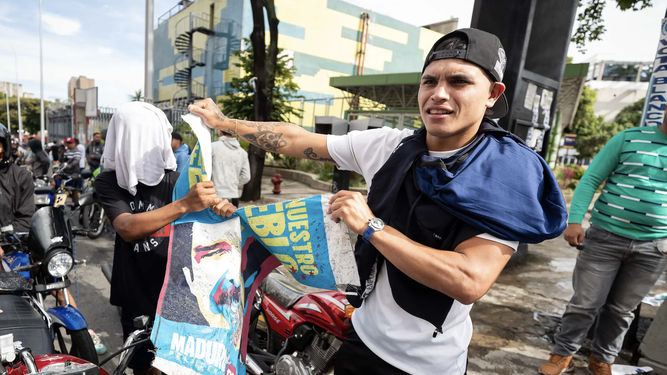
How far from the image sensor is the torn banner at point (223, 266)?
1.50 meters

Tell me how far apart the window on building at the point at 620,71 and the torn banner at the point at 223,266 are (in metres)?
87.3

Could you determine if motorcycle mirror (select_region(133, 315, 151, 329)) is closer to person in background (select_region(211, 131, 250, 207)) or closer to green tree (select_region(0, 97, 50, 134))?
person in background (select_region(211, 131, 250, 207))

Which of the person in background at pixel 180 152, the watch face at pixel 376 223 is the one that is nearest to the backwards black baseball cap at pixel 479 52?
the watch face at pixel 376 223

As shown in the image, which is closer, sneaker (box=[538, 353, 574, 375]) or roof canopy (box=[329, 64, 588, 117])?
sneaker (box=[538, 353, 574, 375])

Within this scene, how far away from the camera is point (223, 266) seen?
5.32 ft

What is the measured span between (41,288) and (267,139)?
5.79 feet

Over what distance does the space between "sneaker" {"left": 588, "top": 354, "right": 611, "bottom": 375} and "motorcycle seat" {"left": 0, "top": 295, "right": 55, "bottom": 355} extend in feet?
12.8

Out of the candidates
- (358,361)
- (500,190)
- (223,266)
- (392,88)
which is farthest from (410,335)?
(392,88)

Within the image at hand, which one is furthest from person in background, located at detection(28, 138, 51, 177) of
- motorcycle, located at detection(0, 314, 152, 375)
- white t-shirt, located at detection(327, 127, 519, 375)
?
white t-shirt, located at detection(327, 127, 519, 375)

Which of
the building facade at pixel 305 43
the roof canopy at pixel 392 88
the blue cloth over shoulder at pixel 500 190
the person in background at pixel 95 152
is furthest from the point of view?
the building facade at pixel 305 43

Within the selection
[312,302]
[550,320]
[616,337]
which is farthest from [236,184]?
[616,337]

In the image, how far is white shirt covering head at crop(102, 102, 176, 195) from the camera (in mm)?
1976

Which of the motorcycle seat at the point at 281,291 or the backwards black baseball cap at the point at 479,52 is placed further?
A: the motorcycle seat at the point at 281,291

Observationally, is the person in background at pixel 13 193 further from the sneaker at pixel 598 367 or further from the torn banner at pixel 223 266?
the sneaker at pixel 598 367
